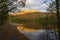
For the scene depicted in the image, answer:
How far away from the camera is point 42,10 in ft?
18.5

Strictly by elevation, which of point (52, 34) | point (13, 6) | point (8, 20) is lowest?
point (52, 34)

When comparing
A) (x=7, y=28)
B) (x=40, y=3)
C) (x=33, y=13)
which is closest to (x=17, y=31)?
(x=7, y=28)

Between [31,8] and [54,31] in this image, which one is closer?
[54,31]

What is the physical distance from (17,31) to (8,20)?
425 millimetres

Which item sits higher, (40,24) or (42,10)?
(42,10)

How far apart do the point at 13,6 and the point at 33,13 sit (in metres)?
0.61

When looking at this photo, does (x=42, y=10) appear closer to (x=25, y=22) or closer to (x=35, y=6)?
(x=35, y=6)

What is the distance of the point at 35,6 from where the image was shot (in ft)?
18.4

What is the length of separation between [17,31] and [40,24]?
27.3 inches

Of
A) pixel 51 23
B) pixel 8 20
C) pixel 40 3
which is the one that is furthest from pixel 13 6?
pixel 51 23

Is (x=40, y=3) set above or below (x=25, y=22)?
above

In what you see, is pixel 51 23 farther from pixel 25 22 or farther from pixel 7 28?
pixel 7 28

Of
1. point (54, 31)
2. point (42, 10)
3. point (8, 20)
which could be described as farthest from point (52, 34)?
point (8, 20)

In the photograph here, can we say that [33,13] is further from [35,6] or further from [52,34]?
[52,34]
